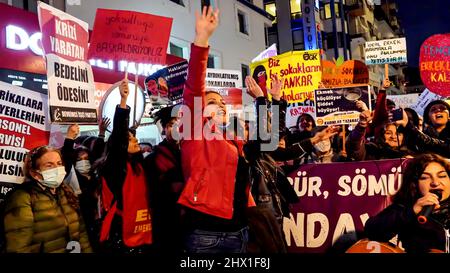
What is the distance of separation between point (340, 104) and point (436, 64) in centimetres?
272

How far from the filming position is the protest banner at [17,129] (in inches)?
181

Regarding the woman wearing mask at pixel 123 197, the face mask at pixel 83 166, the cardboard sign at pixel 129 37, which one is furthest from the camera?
the cardboard sign at pixel 129 37

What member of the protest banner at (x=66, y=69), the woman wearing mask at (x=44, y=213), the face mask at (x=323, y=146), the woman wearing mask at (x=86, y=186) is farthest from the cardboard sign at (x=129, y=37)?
the face mask at (x=323, y=146)

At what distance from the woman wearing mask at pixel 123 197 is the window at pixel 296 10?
111ft

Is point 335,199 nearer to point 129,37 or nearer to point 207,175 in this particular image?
point 207,175

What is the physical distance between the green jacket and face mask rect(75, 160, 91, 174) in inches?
41.9

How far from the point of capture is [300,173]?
560 cm

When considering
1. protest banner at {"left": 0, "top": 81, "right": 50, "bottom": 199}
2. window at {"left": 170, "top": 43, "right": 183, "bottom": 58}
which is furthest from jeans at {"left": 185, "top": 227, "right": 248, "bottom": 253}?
window at {"left": 170, "top": 43, "right": 183, "bottom": 58}

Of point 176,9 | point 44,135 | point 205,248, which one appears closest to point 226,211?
point 205,248

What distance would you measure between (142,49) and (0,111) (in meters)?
1.85

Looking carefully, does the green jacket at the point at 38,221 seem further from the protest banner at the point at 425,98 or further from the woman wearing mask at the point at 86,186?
the protest banner at the point at 425,98

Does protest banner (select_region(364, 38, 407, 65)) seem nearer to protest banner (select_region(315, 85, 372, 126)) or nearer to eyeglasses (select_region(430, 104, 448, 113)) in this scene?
protest banner (select_region(315, 85, 372, 126))

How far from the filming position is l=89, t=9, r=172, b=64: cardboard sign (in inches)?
221
